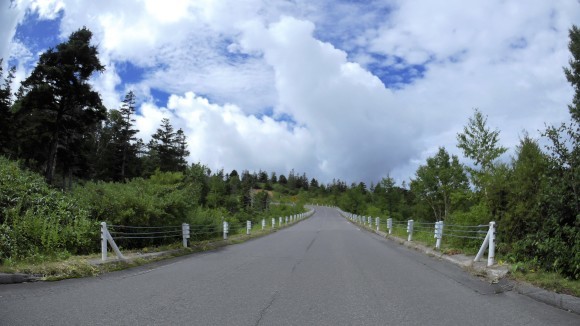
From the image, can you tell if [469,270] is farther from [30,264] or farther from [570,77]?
[570,77]

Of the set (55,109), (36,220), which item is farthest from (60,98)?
(36,220)

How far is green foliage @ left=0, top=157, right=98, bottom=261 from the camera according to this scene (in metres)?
11.0

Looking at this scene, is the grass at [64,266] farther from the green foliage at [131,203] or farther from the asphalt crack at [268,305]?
the asphalt crack at [268,305]

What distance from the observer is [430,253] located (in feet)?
53.6

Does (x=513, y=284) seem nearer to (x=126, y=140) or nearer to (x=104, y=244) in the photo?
(x=104, y=244)

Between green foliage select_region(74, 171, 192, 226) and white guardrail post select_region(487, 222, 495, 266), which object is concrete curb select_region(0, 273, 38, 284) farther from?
white guardrail post select_region(487, 222, 495, 266)

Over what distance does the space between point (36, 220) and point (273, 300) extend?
795cm

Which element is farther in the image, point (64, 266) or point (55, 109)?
point (55, 109)

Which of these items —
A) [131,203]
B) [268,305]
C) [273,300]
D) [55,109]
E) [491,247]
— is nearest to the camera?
[268,305]

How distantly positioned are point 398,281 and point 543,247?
324cm

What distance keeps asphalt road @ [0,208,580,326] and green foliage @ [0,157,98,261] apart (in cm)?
254

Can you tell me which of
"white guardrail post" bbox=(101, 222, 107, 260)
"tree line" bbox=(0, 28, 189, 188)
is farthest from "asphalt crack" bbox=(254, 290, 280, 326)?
"tree line" bbox=(0, 28, 189, 188)

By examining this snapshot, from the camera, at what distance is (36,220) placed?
38.1 ft

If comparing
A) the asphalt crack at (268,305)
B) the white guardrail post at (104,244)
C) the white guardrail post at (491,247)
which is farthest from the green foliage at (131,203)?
the white guardrail post at (491,247)
